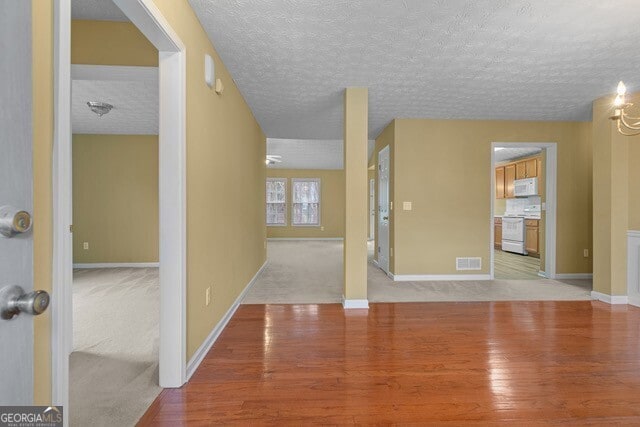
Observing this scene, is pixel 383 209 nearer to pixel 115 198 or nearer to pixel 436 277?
pixel 436 277

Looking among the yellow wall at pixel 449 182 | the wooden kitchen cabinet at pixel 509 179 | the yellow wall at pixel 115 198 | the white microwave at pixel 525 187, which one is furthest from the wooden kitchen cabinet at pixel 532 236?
the yellow wall at pixel 115 198

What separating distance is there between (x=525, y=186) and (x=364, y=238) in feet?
17.8

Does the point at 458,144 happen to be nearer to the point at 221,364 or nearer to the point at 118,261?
the point at 221,364

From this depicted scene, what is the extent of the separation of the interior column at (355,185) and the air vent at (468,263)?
2026 mm

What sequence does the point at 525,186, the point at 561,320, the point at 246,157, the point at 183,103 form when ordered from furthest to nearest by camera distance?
the point at 525,186, the point at 246,157, the point at 561,320, the point at 183,103

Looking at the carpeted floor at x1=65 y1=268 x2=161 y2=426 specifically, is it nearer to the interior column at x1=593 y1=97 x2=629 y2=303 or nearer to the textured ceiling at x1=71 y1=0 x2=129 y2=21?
the textured ceiling at x1=71 y1=0 x2=129 y2=21

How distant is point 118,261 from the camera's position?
16.6 ft

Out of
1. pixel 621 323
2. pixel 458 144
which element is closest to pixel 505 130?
pixel 458 144

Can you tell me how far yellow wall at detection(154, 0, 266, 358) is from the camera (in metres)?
1.78

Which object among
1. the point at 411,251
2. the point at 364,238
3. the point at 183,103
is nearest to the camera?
the point at 183,103

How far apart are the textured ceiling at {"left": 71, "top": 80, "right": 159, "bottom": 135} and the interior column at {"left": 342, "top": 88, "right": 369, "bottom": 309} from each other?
2.09 meters

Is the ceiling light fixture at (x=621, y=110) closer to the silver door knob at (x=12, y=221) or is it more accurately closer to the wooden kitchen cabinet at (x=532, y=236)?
the silver door knob at (x=12, y=221)

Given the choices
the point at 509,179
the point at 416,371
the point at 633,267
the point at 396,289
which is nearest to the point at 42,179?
the point at 416,371

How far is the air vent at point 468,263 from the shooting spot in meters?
4.17
